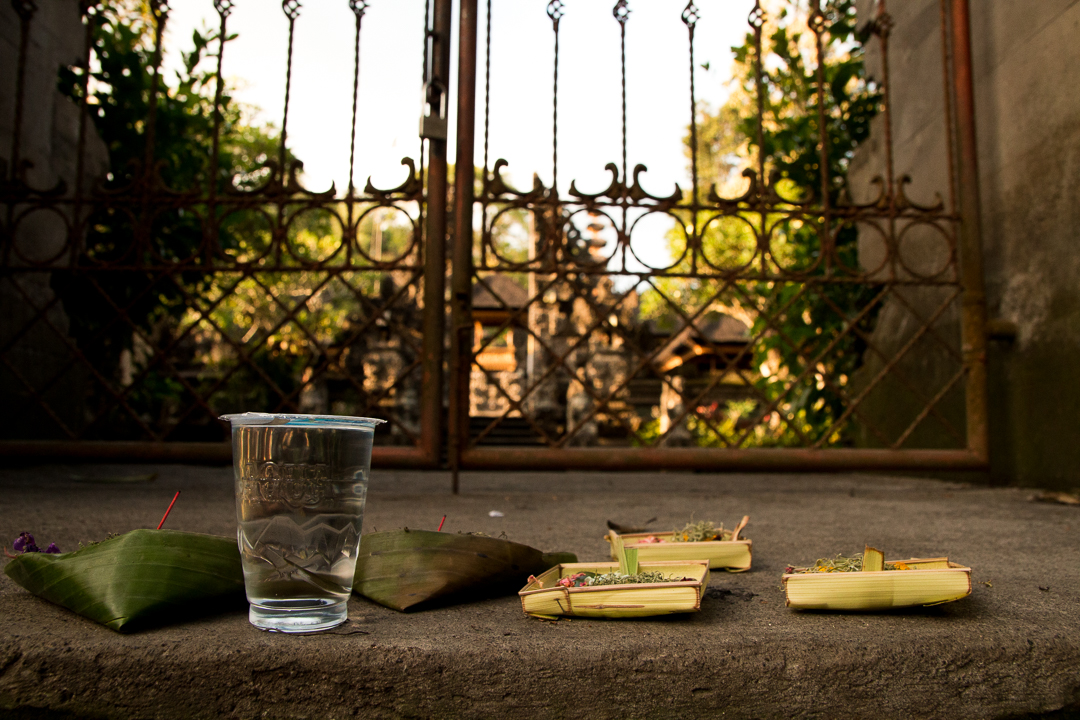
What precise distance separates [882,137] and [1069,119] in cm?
148

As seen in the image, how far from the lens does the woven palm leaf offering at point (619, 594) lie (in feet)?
3.26

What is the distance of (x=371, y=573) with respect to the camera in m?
1.13

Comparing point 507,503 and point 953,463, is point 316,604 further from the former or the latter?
point 953,463

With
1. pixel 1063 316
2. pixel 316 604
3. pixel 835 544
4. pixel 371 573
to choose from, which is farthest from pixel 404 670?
pixel 1063 316

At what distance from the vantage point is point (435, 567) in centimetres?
112

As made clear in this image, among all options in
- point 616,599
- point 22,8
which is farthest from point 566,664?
point 22,8

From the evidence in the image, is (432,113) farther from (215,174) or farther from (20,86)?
(20,86)

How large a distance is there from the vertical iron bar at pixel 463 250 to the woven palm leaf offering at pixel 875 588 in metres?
1.59

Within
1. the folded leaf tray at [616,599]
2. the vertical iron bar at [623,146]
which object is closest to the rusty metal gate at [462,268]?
the vertical iron bar at [623,146]

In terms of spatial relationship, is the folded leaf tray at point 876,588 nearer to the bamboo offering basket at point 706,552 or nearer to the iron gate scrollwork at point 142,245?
the bamboo offering basket at point 706,552

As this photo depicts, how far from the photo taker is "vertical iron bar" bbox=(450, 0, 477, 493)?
2.52 m

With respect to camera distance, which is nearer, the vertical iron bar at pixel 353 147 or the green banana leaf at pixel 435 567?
the green banana leaf at pixel 435 567

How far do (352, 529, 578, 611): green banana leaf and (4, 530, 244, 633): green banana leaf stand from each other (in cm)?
19

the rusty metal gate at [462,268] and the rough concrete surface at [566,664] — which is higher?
the rusty metal gate at [462,268]
